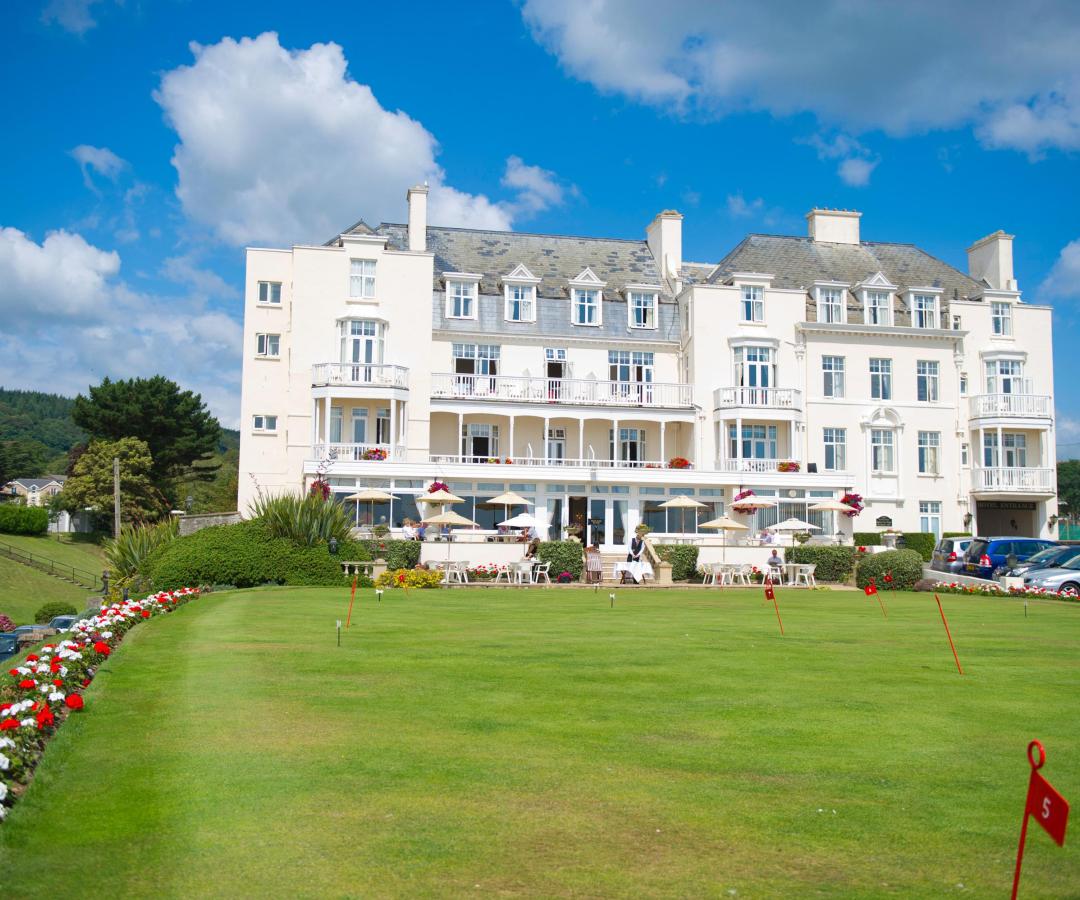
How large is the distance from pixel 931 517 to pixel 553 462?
58.2 feet

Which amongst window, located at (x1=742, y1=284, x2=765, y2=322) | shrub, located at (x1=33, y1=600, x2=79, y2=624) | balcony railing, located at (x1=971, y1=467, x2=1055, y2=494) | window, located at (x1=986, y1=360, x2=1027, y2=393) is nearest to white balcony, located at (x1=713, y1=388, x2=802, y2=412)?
window, located at (x1=742, y1=284, x2=765, y2=322)

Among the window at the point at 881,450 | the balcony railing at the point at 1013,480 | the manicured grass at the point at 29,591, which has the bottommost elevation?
the manicured grass at the point at 29,591

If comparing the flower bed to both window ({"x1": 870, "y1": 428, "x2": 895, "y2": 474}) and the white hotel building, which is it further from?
window ({"x1": 870, "y1": 428, "x2": 895, "y2": 474})

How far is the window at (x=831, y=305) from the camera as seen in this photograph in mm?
48375

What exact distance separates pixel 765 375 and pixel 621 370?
660 cm

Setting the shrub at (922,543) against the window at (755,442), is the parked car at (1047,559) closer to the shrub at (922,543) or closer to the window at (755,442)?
the shrub at (922,543)

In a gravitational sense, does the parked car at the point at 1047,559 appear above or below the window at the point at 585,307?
below

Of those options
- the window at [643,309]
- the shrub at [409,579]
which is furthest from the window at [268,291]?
the shrub at [409,579]

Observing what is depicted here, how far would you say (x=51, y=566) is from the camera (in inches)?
2235

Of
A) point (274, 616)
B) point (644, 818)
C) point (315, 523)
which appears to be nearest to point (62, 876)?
point (644, 818)

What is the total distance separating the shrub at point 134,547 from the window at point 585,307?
934 inches

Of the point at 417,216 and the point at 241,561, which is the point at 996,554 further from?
the point at 417,216

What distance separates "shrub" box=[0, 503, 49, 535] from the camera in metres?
65.7

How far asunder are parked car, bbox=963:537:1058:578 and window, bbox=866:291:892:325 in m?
16.9
